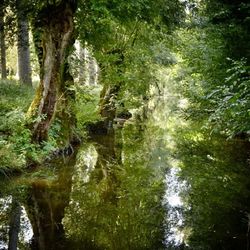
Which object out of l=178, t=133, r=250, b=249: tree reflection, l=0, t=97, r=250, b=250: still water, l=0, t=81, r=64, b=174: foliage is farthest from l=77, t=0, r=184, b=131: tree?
l=178, t=133, r=250, b=249: tree reflection

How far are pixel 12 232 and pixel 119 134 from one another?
40.3 ft

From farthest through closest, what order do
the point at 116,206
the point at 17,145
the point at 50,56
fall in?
the point at 50,56 → the point at 17,145 → the point at 116,206

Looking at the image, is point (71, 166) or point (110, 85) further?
point (110, 85)

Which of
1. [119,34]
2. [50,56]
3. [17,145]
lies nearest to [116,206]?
[17,145]

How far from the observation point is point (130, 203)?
8.13 m

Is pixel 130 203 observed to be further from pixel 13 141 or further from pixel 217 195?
pixel 13 141

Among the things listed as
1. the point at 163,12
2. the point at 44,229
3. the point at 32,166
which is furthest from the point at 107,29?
the point at 44,229

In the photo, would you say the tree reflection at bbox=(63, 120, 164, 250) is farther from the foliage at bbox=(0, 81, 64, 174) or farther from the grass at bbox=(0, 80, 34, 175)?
the grass at bbox=(0, 80, 34, 175)

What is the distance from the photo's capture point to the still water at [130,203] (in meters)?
6.31

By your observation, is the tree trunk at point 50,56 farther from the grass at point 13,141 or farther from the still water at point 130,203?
the still water at point 130,203

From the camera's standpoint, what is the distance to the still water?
20.7 feet

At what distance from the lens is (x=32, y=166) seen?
33.0 ft

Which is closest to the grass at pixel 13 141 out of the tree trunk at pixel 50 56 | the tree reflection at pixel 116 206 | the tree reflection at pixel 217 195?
the tree trunk at pixel 50 56

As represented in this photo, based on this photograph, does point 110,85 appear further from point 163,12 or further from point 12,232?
point 12,232
